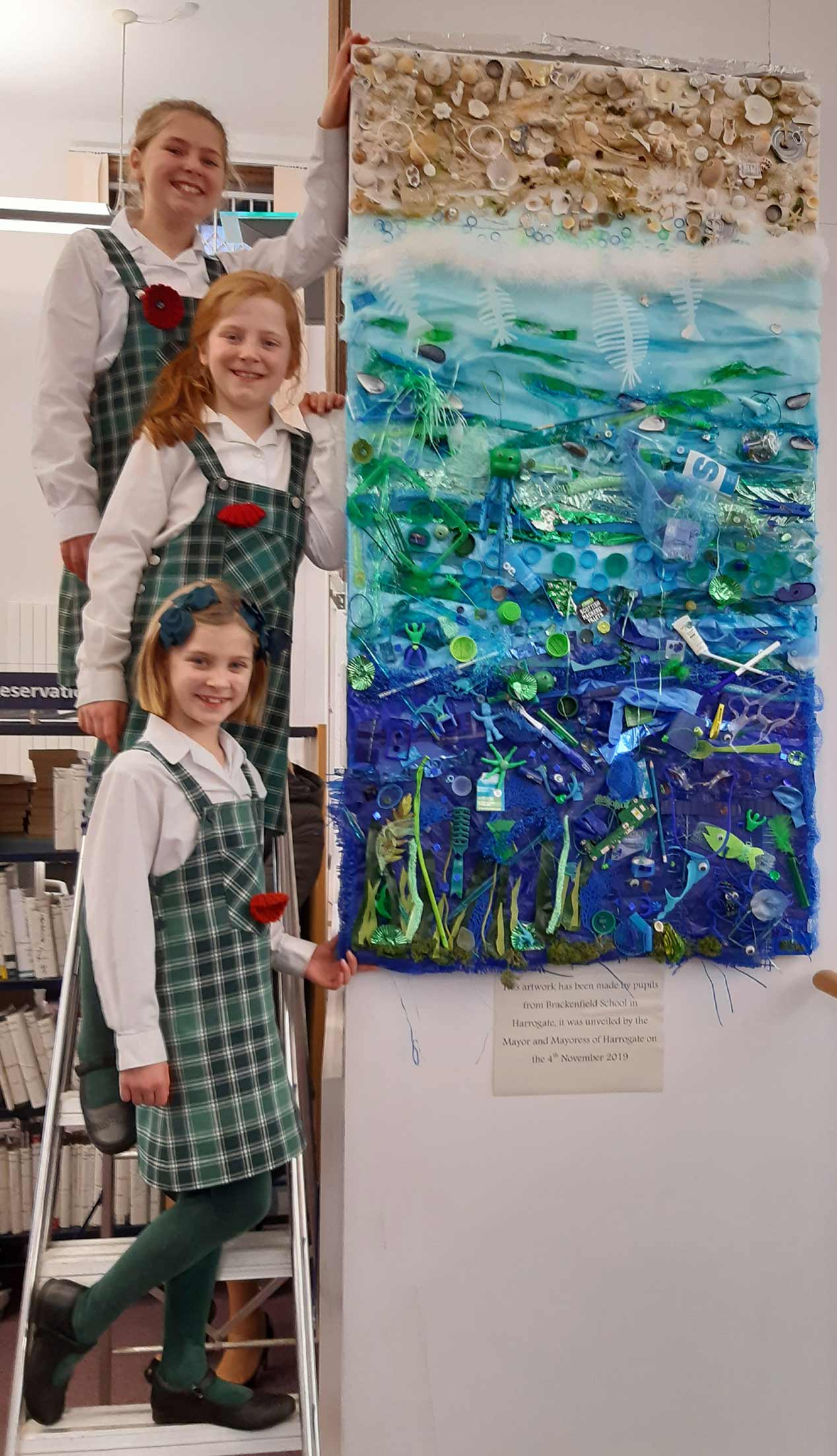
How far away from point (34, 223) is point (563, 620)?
130 centimetres

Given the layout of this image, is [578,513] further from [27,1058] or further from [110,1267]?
[27,1058]

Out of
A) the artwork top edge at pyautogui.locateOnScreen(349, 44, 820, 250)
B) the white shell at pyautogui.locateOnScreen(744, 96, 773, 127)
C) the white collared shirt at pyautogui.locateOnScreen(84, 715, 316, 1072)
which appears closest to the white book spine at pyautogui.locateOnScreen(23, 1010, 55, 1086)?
the white collared shirt at pyautogui.locateOnScreen(84, 715, 316, 1072)

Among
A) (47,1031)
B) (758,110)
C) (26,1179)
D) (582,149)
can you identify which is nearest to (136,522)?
(582,149)

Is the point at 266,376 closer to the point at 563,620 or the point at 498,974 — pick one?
the point at 563,620

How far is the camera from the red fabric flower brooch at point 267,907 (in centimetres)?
149

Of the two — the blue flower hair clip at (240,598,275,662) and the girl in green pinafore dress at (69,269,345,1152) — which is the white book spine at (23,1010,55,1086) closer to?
the girl in green pinafore dress at (69,269,345,1152)

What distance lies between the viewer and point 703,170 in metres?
1.63

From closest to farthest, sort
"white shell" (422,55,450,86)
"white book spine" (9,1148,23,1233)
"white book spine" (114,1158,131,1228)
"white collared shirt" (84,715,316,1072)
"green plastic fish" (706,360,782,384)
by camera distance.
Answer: "white collared shirt" (84,715,316,1072) < "white shell" (422,55,450,86) < "green plastic fish" (706,360,782,384) < "white book spine" (114,1158,131,1228) < "white book spine" (9,1148,23,1233)

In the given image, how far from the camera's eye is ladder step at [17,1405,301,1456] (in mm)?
1456

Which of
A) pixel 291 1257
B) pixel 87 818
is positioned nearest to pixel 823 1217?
pixel 291 1257

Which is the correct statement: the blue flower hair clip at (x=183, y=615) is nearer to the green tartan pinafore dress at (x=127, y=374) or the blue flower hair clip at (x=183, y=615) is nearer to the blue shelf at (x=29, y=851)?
the green tartan pinafore dress at (x=127, y=374)

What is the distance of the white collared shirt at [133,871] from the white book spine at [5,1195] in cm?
160

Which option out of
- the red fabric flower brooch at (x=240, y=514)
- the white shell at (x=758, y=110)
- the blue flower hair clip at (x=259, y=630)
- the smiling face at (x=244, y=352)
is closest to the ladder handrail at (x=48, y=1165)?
the blue flower hair clip at (x=259, y=630)

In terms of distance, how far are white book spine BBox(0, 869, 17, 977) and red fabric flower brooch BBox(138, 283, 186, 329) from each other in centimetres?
157
